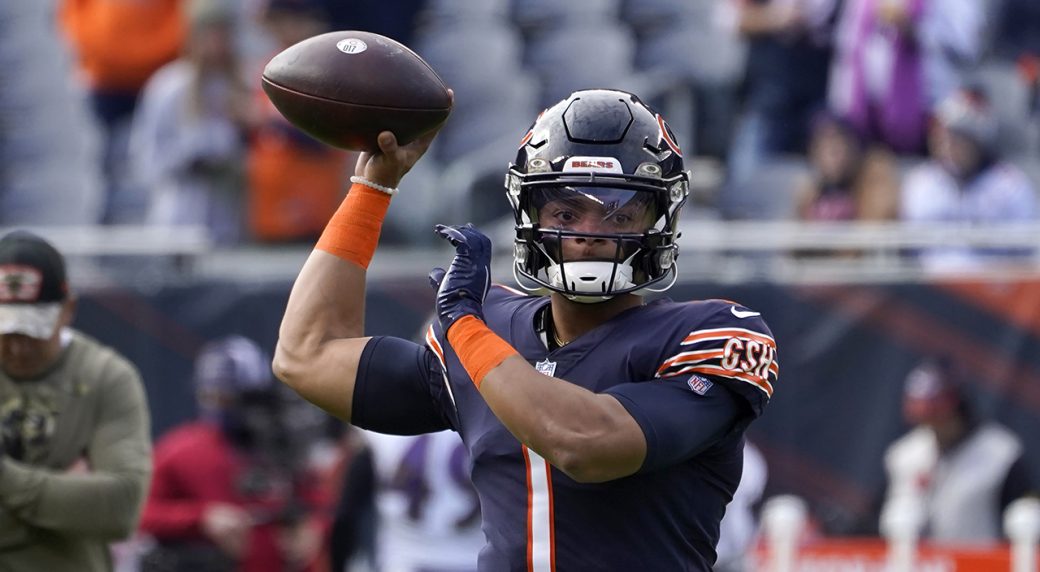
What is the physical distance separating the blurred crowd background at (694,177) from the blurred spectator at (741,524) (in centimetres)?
7

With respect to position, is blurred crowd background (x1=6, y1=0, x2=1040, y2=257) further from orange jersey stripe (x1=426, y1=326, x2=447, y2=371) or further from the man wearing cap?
orange jersey stripe (x1=426, y1=326, x2=447, y2=371)

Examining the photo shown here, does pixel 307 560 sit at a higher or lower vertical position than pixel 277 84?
lower

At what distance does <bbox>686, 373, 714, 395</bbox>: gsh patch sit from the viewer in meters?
2.91

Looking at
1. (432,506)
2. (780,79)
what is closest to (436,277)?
(432,506)

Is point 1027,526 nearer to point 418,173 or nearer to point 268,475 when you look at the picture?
point 268,475

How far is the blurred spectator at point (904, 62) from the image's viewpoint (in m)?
8.54

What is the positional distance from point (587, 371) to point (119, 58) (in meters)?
7.37

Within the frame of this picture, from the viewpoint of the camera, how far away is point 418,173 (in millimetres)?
8914

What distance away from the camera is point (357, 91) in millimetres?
3270

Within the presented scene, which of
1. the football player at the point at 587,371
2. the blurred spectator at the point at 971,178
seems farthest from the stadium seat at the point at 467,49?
the football player at the point at 587,371

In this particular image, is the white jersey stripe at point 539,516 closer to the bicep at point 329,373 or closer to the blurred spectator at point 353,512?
the bicep at point 329,373

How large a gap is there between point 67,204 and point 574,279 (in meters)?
7.51

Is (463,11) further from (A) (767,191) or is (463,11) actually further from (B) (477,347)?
(B) (477,347)

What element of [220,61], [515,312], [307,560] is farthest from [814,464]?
[515,312]
